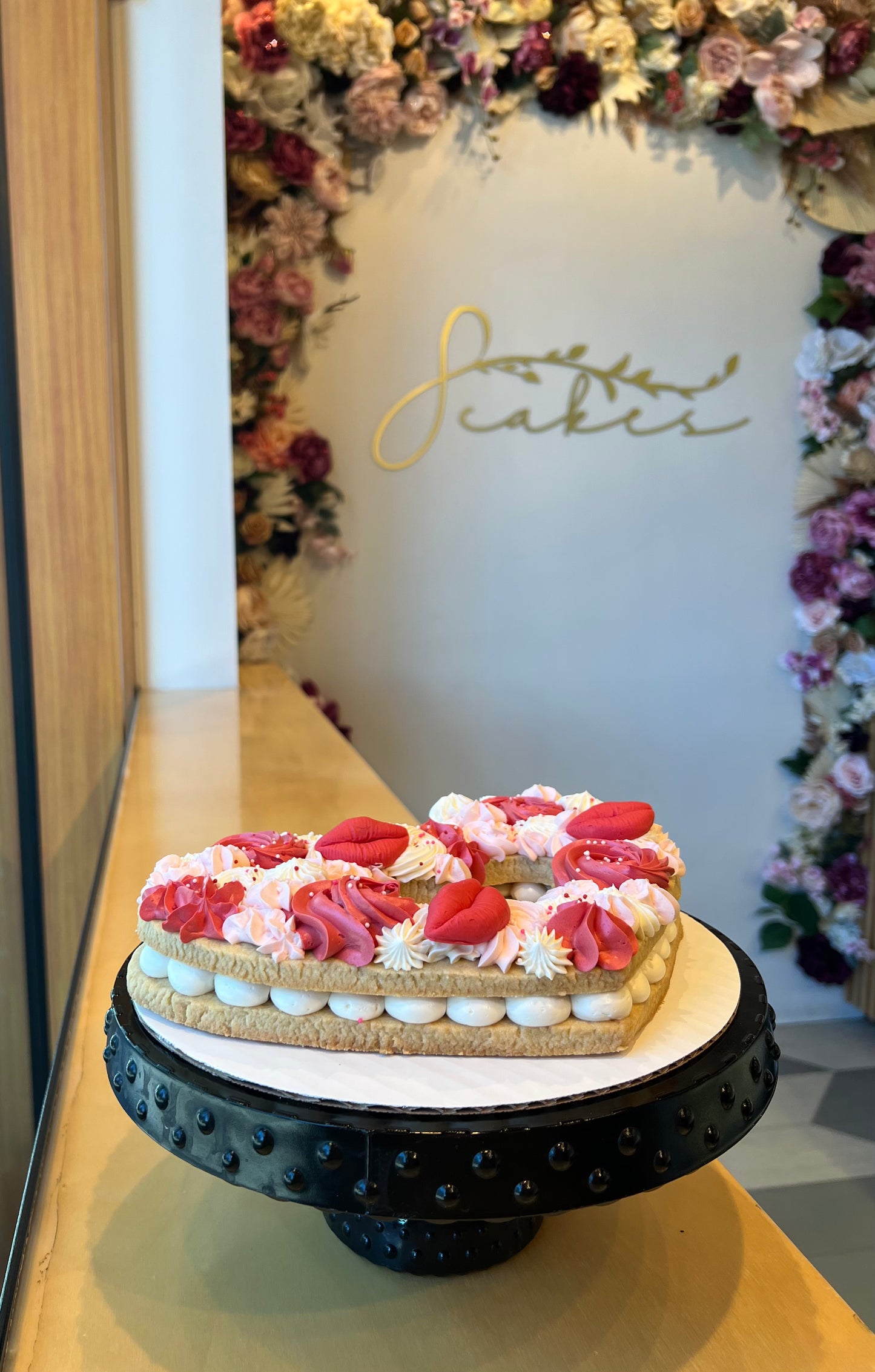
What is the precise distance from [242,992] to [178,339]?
2.13m

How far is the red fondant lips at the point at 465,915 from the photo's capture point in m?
0.55

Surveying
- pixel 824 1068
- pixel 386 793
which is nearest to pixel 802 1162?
pixel 824 1068

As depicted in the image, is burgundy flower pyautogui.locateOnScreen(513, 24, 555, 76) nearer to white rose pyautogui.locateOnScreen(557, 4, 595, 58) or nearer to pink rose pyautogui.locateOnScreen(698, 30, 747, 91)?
white rose pyautogui.locateOnScreen(557, 4, 595, 58)

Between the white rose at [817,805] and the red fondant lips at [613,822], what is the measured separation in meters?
2.74

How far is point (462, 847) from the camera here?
707mm

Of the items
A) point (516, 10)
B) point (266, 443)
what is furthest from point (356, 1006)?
point (516, 10)

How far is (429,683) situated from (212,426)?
972mm

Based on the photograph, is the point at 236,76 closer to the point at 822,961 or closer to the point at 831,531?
the point at 831,531

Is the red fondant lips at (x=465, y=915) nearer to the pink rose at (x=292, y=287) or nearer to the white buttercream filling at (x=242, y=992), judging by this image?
the white buttercream filling at (x=242, y=992)

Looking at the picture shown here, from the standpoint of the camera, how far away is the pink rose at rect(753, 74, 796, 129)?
282 cm

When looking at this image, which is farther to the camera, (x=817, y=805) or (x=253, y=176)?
(x=817, y=805)

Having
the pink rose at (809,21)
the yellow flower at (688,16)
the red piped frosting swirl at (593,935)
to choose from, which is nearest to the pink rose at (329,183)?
the yellow flower at (688,16)

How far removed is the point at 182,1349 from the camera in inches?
22.6

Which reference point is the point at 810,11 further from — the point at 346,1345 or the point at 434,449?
the point at 346,1345
